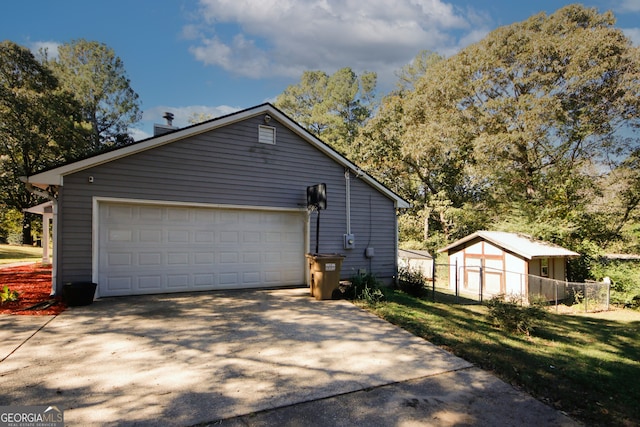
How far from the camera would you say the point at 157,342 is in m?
4.50

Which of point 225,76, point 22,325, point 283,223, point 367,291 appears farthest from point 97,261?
point 225,76

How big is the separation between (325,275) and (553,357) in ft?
14.0

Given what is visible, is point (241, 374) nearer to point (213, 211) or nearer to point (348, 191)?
point (213, 211)

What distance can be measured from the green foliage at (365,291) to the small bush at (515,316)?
2293 millimetres

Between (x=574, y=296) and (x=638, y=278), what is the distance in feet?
8.65

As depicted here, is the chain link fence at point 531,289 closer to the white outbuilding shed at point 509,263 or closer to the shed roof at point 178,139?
the white outbuilding shed at point 509,263

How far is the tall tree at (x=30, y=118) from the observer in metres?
20.1

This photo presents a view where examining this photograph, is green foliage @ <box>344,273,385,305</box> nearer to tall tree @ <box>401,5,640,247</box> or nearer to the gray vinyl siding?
the gray vinyl siding

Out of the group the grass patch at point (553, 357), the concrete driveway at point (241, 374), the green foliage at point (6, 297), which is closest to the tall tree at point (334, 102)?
the grass patch at point (553, 357)

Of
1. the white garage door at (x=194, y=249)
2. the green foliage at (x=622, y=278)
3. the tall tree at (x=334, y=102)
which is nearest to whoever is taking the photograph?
the white garage door at (x=194, y=249)

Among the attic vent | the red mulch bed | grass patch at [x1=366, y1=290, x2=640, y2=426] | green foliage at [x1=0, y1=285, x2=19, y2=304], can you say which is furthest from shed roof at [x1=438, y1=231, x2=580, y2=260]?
green foliage at [x1=0, y1=285, x2=19, y2=304]

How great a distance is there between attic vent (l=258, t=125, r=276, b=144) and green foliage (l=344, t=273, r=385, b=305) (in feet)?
13.8

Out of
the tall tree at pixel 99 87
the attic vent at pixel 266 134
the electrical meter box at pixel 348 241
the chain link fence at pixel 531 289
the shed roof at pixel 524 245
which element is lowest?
the chain link fence at pixel 531 289

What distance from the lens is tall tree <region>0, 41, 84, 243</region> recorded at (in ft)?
65.8
